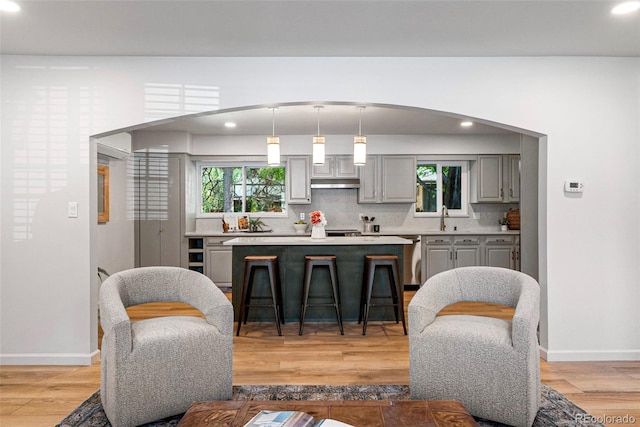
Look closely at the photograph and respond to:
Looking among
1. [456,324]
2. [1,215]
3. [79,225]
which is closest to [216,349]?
[456,324]

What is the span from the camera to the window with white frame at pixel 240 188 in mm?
7387

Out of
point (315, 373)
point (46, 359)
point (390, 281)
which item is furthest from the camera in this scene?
point (390, 281)

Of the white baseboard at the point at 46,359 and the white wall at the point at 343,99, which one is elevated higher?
the white wall at the point at 343,99

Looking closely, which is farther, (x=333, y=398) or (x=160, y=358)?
(x=333, y=398)

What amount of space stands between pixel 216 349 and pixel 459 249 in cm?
486

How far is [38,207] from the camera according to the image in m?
3.53

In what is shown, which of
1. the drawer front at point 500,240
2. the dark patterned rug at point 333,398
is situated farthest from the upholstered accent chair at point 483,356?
the drawer front at point 500,240

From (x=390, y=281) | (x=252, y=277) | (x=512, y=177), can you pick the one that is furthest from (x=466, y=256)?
(x=252, y=277)

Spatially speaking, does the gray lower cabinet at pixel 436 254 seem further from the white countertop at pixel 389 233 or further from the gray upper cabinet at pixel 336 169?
the gray upper cabinet at pixel 336 169

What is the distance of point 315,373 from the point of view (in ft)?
10.7

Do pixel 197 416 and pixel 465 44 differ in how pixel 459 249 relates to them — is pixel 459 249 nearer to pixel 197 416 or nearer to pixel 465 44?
pixel 465 44

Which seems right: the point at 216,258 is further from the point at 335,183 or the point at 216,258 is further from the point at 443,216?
the point at 443,216

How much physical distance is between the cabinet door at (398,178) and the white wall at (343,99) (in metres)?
3.38

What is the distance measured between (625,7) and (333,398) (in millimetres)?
2984
